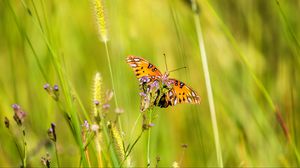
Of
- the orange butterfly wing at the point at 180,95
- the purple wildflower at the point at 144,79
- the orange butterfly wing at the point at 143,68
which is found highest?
the orange butterfly wing at the point at 143,68

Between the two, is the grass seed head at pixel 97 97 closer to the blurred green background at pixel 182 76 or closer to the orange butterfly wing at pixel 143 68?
the orange butterfly wing at pixel 143 68

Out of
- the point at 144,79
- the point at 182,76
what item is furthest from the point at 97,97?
the point at 182,76

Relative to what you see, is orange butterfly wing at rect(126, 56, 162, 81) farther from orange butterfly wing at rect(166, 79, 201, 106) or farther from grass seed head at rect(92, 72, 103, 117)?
grass seed head at rect(92, 72, 103, 117)

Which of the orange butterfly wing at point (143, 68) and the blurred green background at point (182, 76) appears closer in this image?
the orange butterfly wing at point (143, 68)

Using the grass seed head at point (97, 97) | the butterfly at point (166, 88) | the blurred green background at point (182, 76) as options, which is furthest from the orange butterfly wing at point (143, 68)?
the blurred green background at point (182, 76)

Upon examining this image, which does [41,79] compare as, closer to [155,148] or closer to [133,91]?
[133,91]

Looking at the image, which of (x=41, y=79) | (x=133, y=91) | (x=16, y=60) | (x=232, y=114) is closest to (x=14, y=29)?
(x=16, y=60)

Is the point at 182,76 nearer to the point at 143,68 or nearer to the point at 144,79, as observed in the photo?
the point at 143,68

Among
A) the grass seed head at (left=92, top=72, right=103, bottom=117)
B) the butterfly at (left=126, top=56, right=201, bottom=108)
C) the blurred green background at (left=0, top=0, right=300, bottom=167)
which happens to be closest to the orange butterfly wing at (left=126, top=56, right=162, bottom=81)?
the butterfly at (left=126, top=56, right=201, bottom=108)
